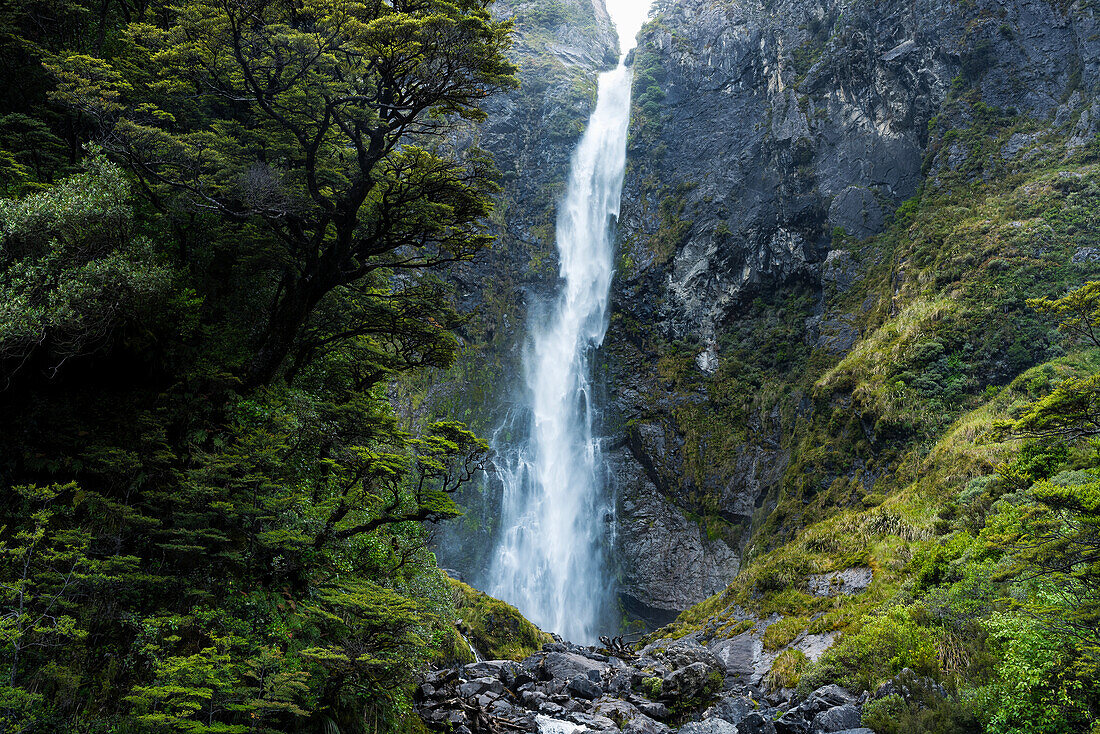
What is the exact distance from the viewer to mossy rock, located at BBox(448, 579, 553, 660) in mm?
17266

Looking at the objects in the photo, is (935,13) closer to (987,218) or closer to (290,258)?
(987,218)

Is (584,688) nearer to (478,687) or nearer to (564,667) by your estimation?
(564,667)

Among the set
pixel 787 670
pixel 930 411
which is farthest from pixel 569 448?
pixel 787 670

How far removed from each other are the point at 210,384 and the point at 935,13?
109ft

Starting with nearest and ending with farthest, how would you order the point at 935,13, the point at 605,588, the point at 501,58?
1. the point at 501,58
2. the point at 935,13
3. the point at 605,588

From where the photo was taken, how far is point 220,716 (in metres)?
5.36

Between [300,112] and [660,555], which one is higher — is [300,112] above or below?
above

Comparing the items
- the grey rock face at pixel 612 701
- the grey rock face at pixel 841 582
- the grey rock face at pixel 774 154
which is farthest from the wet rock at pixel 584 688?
the grey rock face at pixel 774 154

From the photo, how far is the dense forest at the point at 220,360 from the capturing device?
569 centimetres

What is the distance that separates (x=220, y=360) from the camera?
8.98 m

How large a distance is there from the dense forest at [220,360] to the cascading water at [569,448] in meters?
21.2

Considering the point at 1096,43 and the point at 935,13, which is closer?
the point at 1096,43

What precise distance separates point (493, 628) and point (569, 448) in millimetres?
15648

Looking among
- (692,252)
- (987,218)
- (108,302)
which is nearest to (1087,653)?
(108,302)
